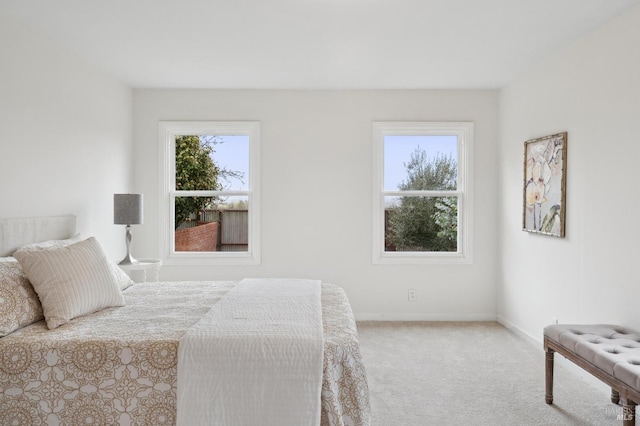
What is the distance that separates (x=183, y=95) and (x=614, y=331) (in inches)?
170

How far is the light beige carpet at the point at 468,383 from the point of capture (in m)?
2.78

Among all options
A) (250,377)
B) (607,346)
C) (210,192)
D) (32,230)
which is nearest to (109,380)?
(250,377)

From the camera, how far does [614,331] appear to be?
9.20 feet

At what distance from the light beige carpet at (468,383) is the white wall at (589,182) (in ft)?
1.51

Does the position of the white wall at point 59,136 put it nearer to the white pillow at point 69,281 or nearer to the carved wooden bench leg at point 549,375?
the white pillow at point 69,281

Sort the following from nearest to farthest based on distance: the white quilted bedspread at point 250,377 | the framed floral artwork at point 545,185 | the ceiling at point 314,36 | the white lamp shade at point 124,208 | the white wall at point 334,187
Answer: the white quilted bedspread at point 250,377, the ceiling at point 314,36, the framed floral artwork at point 545,185, the white lamp shade at point 124,208, the white wall at point 334,187

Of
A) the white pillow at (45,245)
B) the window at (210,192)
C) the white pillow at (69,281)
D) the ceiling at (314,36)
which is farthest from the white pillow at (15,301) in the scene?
the window at (210,192)

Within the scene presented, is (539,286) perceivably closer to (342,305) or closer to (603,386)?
(603,386)

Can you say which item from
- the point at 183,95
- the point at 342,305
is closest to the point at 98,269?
the point at 342,305

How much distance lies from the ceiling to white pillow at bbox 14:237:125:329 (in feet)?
5.03

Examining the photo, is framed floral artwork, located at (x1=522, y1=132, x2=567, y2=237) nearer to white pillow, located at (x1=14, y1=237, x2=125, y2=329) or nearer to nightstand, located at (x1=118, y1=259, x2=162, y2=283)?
white pillow, located at (x1=14, y1=237, x2=125, y2=329)

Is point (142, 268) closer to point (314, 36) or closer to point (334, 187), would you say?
point (334, 187)

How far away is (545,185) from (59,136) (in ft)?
Answer: 12.8

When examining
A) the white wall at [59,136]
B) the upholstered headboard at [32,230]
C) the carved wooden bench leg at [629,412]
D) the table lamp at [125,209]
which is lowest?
the carved wooden bench leg at [629,412]
